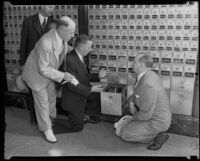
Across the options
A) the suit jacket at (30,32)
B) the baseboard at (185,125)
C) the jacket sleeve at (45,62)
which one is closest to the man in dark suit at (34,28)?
the suit jacket at (30,32)

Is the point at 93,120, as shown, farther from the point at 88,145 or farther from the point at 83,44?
the point at 83,44

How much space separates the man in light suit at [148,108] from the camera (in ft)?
8.73

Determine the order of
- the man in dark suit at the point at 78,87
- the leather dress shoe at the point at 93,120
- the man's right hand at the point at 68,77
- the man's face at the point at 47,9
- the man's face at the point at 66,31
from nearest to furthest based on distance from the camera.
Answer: the man's face at the point at 66,31
the man's right hand at the point at 68,77
the man in dark suit at the point at 78,87
the man's face at the point at 47,9
the leather dress shoe at the point at 93,120

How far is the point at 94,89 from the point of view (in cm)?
298

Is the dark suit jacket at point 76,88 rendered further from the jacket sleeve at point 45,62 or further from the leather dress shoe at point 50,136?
the leather dress shoe at point 50,136

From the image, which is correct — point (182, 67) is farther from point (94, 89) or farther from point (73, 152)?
point (73, 152)

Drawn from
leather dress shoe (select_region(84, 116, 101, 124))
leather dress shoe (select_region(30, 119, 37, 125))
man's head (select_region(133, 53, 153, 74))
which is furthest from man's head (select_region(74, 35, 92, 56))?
leather dress shoe (select_region(30, 119, 37, 125))

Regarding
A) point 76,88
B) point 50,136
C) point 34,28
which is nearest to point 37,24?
point 34,28

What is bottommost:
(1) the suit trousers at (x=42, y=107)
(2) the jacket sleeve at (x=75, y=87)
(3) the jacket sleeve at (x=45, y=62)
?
(1) the suit trousers at (x=42, y=107)

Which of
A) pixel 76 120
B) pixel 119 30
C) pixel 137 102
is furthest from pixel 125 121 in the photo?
pixel 119 30

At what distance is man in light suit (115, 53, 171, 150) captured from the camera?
8.73ft

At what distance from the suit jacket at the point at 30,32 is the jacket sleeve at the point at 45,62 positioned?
438mm

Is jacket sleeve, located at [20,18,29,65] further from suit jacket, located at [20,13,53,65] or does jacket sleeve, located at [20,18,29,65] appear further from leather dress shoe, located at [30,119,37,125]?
leather dress shoe, located at [30,119,37,125]

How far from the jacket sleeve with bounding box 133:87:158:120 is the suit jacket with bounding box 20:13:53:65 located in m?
1.48
